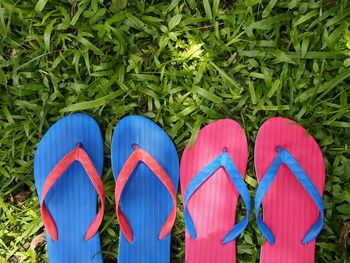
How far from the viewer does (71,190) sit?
156cm

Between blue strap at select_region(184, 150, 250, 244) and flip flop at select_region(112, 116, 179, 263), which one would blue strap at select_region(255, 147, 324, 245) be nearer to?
blue strap at select_region(184, 150, 250, 244)

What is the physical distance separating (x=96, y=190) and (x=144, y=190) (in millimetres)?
161

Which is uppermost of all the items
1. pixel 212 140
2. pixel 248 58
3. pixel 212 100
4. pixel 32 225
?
pixel 248 58

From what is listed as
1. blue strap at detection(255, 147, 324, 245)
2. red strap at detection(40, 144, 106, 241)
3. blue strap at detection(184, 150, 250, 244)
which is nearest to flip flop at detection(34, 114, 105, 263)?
red strap at detection(40, 144, 106, 241)

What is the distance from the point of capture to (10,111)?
155cm

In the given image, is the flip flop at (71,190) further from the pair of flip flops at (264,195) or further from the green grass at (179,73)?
the pair of flip flops at (264,195)

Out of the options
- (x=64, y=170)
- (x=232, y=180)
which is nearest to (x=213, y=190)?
(x=232, y=180)

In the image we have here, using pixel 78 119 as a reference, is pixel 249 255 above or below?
below

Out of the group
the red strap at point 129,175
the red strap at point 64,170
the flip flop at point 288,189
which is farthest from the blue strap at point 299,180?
the red strap at point 64,170

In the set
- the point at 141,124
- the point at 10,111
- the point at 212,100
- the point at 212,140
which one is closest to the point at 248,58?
the point at 212,100

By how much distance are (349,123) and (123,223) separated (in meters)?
0.79

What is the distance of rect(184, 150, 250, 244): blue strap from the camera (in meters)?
1.48

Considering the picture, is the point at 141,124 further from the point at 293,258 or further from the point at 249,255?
the point at 293,258

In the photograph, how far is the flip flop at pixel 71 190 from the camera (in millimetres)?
1531
